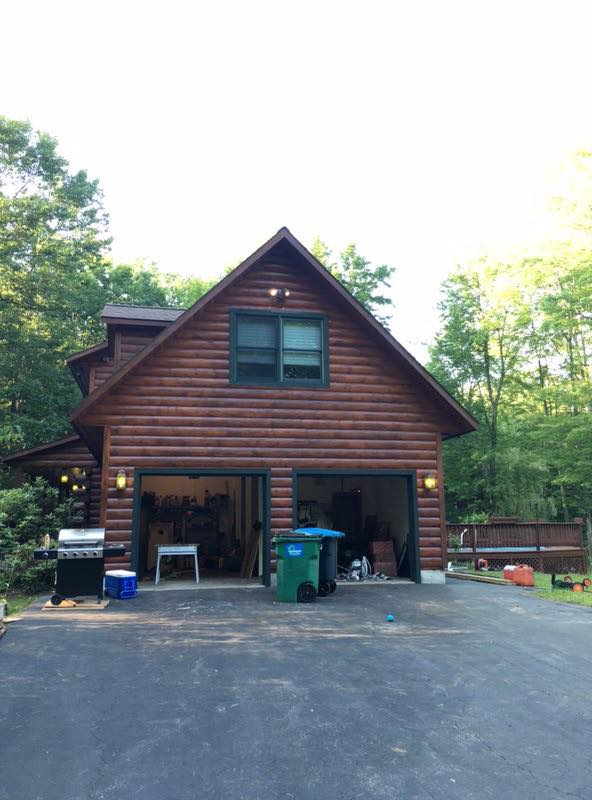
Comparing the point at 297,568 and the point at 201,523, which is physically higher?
the point at 201,523

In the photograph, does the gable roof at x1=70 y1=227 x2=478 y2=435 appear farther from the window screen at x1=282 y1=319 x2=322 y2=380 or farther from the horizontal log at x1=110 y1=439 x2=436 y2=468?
the horizontal log at x1=110 y1=439 x2=436 y2=468

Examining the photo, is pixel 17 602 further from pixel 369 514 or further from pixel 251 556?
pixel 369 514

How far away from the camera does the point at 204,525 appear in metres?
17.0

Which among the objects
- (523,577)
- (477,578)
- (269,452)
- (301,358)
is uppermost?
(301,358)

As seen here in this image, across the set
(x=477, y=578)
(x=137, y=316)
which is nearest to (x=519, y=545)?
(x=477, y=578)

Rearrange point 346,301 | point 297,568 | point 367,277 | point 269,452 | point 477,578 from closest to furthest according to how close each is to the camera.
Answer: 1. point 297,568
2. point 269,452
3. point 346,301
4. point 477,578
5. point 367,277

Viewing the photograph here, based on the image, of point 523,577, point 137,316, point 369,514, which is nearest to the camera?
point 523,577

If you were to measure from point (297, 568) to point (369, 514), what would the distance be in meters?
6.90

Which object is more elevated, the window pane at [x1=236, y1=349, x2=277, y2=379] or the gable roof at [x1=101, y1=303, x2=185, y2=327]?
the gable roof at [x1=101, y1=303, x2=185, y2=327]

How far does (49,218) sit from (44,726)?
29362 millimetres

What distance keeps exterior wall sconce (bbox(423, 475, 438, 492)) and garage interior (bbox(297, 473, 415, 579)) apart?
55cm

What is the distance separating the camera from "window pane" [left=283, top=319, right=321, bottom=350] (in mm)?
12797

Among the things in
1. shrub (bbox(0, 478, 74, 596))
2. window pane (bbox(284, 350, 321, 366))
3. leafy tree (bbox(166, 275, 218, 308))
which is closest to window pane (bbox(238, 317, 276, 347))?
window pane (bbox(284, 350, 321, 366))

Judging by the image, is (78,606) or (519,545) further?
(519,545)
